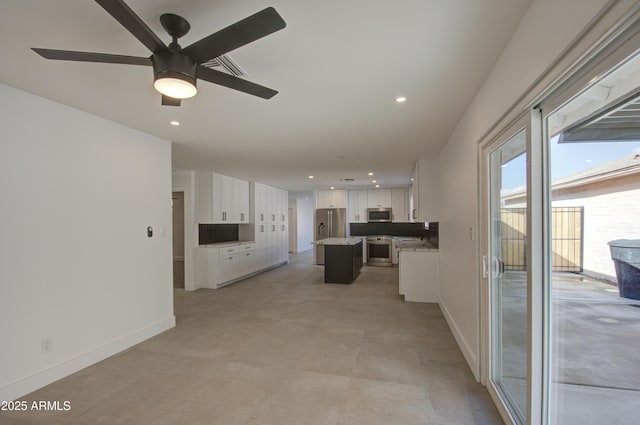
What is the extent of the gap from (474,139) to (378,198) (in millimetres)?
6281

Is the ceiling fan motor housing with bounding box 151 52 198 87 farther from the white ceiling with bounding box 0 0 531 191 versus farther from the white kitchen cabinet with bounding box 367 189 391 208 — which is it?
the white kitchen cabinet with bounding box 367 189 391 208

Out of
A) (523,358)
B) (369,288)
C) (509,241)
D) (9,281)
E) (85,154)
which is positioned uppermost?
(85,154)

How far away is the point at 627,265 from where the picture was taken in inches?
41.3

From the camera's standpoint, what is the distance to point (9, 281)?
88.4 inches

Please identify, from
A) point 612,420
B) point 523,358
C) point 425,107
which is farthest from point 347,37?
point 612,420

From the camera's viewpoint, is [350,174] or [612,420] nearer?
[612,420]

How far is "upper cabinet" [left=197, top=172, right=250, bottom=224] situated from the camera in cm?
609

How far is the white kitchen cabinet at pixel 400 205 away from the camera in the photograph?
8.59 metres

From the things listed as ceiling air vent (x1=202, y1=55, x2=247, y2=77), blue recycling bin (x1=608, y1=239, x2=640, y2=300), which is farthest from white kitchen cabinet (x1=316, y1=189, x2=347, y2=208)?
blue recycling bin (x1=608, y1=239, x2=640, y2=300)

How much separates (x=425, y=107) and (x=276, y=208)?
664cm

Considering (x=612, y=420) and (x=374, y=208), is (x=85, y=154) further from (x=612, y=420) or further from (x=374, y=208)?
(x=374, y=208)

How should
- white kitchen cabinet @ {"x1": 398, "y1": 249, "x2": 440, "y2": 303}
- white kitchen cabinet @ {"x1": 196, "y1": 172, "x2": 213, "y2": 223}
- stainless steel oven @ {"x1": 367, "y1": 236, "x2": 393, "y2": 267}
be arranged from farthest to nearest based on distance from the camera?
1. stainless steel oven @ {"x1": 367, "y1": 236, "x2": 393, "y2": 267}
2. white kitchen cabinet @ {"x1": 196, "y1": 172, "x2": 213, "y2": 223}
3. white kitchen cabinet @ {"x1": 398, "y1": 249, "x2": 440, "y2": 303}

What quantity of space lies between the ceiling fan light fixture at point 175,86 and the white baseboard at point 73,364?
101 inches

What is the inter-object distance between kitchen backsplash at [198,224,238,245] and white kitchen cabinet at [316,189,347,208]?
268 cm
